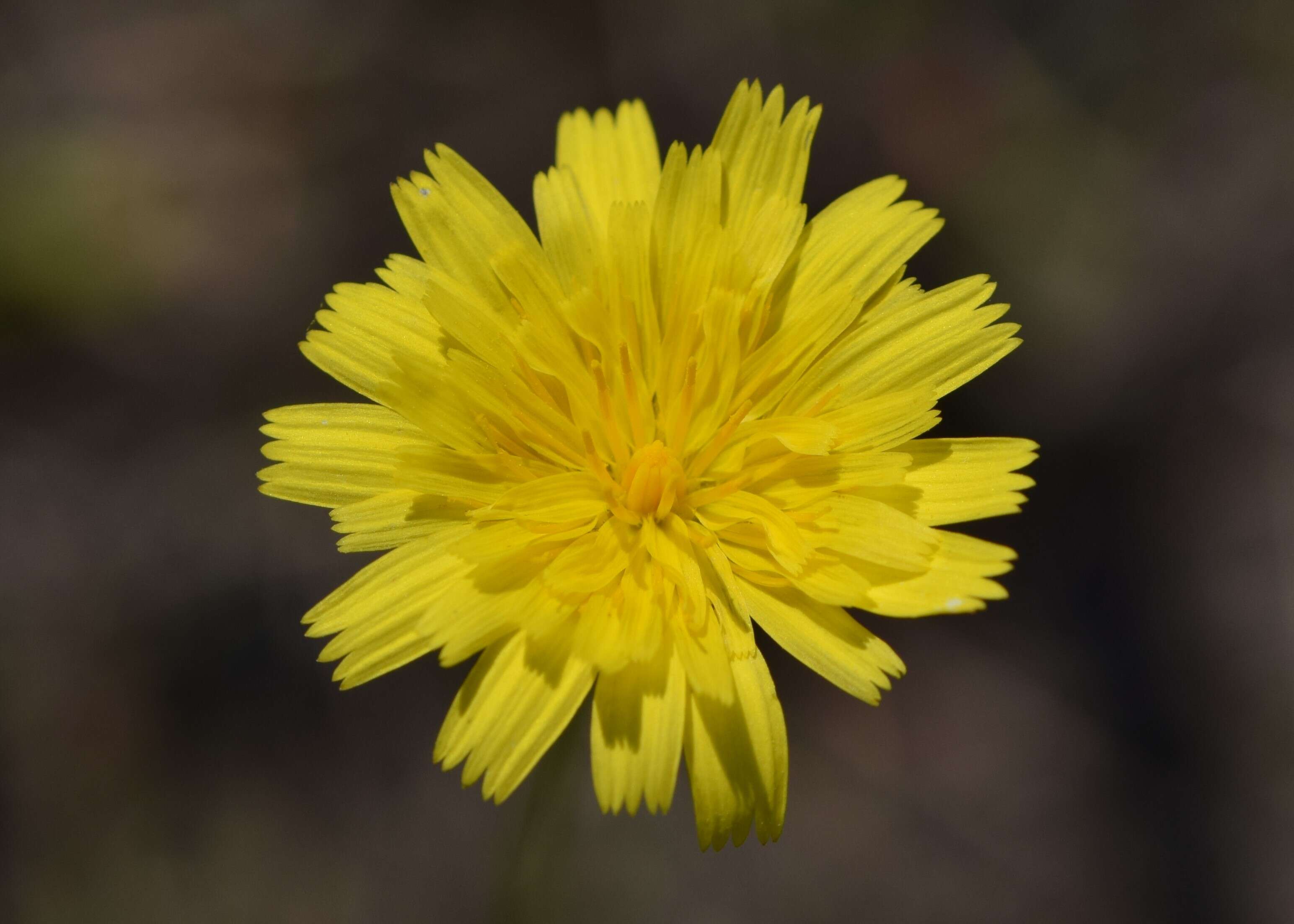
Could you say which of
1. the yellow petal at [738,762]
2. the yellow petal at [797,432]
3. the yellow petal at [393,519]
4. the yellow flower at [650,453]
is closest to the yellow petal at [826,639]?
the yellow flower at [650,453]

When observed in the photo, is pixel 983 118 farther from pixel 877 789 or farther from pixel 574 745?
pixel 574 745

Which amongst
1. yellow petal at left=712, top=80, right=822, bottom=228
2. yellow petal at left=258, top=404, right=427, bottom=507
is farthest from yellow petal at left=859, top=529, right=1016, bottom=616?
yellow petal at left=258, top=404, right=427, bottom=507

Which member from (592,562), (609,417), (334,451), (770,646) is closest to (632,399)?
(609,417)

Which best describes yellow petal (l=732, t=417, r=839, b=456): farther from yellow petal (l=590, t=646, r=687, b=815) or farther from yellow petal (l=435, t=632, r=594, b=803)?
yellow petal (l=435, t=632, r=594, b=803)

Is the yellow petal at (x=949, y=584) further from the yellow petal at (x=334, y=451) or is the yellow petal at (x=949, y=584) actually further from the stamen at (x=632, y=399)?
the yellow petal at (x=334, y=451)

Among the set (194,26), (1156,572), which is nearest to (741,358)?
(1156,572)

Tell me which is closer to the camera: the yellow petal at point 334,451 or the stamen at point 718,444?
the yellow petal at point 334,451
